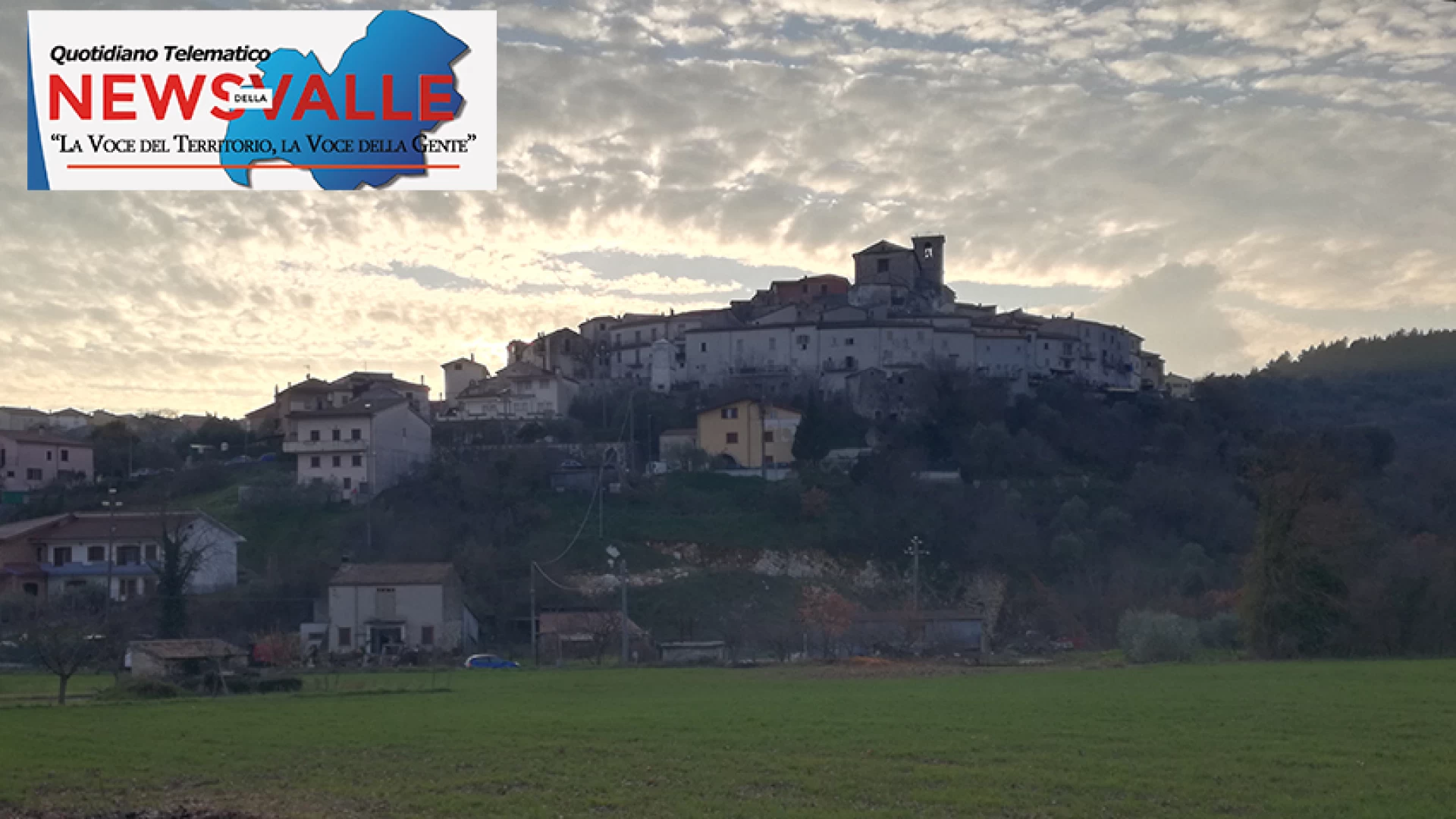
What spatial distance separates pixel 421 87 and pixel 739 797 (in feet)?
49.4

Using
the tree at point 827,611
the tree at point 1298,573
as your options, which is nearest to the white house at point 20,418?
the tree at point 827,611

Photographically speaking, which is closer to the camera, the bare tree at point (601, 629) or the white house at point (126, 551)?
the bare tree at point (601, 629)

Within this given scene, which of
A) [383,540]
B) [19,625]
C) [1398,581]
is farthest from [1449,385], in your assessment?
[19,625]

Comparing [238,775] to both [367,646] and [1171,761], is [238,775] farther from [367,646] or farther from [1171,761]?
[367,646]

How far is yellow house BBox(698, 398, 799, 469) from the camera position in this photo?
292 feet

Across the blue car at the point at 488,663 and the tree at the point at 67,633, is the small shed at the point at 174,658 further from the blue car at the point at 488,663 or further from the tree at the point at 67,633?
the blue car at the point at 488,663

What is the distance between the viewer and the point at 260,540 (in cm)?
7269

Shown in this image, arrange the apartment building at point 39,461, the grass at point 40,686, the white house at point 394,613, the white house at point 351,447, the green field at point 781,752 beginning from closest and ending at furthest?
the green field at point 781,752, the grass at point 40,686, the white house at point 394,613, the white house at point 351,447, the apartment building at point 39,461

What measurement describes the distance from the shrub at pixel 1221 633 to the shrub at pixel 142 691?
35.6 metres

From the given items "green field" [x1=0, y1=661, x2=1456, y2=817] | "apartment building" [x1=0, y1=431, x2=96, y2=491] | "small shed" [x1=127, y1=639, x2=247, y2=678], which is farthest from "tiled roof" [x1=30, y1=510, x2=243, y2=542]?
"green field" [x1=0, y1=661, x2=1456, y2=817]

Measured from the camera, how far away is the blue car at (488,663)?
51.2 metres

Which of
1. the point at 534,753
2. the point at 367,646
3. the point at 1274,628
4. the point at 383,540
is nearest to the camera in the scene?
the point at 534,753

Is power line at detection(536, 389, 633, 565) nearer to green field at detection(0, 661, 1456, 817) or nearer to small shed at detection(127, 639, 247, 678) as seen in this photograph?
small shed at detection(127, 639, 247, 678)

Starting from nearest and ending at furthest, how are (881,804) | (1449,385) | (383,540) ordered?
(881,804)
(383,540)
(1449,385)
